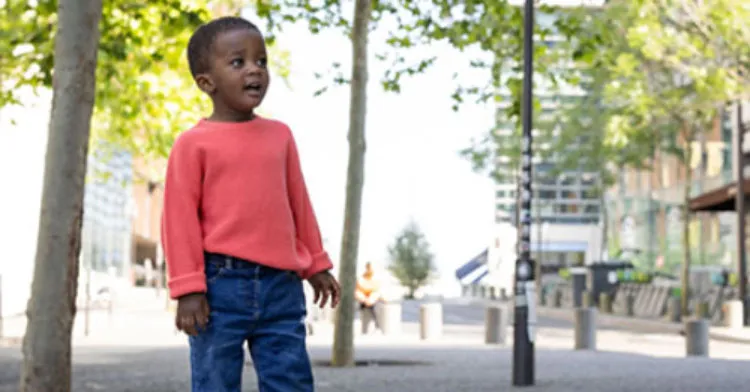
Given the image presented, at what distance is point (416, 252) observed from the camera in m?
104

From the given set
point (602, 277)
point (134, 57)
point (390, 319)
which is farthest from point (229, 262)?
point (602, 277)

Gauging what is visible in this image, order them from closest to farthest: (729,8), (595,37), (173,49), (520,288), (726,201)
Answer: (520,288) < (595,37) < (173,49) < (729,8) < (726,201)

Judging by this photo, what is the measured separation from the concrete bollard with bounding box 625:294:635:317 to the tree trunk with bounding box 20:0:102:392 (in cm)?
3572

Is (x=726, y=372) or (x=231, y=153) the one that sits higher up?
(x=231, y=153)

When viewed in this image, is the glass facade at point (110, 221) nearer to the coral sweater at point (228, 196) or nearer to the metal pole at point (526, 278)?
the metal pole at point (526, 278)

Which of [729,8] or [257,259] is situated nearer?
[257,259]

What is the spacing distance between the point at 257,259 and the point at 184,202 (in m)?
0.29

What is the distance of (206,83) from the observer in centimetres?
475

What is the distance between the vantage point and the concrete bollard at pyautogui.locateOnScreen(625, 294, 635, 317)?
145ft

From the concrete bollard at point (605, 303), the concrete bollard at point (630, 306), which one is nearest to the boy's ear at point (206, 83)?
the concrete bollard at point (630, 306)

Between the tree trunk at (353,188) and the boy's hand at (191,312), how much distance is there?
1209cm

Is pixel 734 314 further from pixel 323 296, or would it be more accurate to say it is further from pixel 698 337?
pixel 323 296

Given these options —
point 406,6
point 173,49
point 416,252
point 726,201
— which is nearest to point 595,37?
point 406,6

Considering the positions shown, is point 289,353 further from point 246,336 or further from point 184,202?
point 184,202
